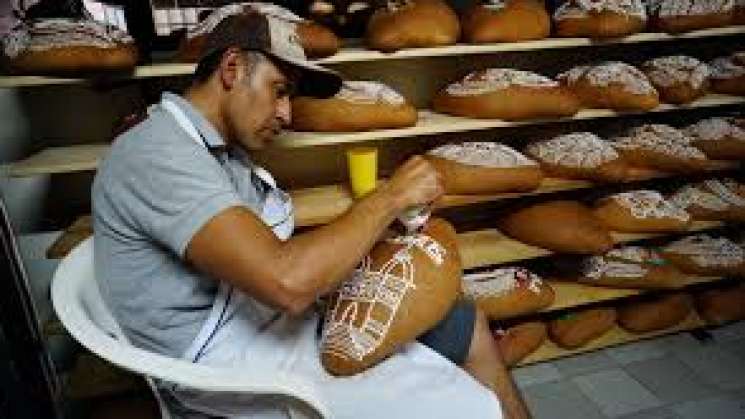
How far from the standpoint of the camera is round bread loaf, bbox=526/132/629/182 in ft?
7.66

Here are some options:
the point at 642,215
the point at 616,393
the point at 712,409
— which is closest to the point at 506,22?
the point at 642,215

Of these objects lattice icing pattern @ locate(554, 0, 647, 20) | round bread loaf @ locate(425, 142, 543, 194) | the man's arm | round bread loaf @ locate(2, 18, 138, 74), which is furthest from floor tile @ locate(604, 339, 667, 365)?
round bread loaf @ locate(2, 18, 138, 74)

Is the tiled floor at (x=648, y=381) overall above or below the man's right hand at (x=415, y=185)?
below

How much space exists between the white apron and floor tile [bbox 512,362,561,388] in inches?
46.6

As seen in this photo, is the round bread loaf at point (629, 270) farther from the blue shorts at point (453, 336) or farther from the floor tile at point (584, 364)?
the blue shorts at point (453, 336)

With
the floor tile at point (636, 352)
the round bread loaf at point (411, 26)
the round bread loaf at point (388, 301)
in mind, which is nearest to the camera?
the round bread loaf at point (388, 301)

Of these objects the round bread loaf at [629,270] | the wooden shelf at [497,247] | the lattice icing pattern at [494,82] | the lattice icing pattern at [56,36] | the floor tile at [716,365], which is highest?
the lattice icing pattern at [56,36]

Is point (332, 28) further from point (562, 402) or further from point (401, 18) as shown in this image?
point (562, 402)

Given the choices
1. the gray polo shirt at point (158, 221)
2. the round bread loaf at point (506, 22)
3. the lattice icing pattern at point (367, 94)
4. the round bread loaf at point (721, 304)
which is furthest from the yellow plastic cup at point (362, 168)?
the round bread loaf at point (721, 304)

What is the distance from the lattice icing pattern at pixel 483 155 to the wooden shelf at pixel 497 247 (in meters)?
0.36

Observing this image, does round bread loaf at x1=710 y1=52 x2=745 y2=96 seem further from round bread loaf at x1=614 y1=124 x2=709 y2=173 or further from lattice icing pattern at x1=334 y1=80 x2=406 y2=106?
lattice icing pattern at x1=334 y1=80 x2=406 y2=106

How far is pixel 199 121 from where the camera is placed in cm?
132

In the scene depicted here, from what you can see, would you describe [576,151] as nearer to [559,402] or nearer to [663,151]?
[663,151]

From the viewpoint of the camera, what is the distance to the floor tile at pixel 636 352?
259cm
